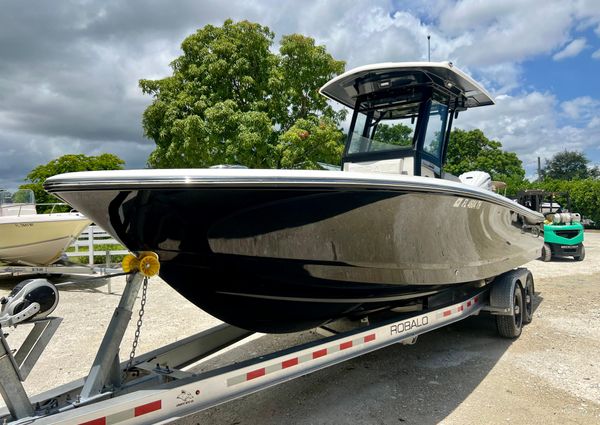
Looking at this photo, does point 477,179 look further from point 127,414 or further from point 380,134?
point 127,414

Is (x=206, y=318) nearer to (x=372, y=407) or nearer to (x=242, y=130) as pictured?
(x=372, y=407)

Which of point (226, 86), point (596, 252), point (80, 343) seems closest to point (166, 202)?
point (80, 343)

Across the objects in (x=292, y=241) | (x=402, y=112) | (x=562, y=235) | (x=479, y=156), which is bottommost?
(x=562, y=235)

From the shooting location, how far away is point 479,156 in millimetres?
37250

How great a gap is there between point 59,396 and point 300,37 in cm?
1160

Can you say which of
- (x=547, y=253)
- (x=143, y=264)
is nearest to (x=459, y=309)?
(x=143, y=264)

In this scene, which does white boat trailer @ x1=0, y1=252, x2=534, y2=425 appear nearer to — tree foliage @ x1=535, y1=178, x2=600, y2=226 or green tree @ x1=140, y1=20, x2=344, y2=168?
green tree @ x1=140, y1=20, x2=344, y2=168

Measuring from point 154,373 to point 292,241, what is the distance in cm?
117

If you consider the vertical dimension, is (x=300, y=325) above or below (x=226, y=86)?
below

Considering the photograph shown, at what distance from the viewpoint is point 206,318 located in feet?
18.4

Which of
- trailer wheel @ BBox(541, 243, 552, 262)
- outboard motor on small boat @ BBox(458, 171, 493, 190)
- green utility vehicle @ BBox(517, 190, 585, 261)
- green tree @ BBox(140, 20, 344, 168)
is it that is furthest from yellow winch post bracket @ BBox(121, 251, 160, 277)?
trailer wheel @ BBox(541, 243, 552, 262)

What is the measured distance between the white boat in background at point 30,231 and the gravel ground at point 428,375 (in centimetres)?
308

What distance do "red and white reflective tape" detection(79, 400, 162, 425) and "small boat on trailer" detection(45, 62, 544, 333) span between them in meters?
0.85

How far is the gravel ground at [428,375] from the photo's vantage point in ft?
9.80
